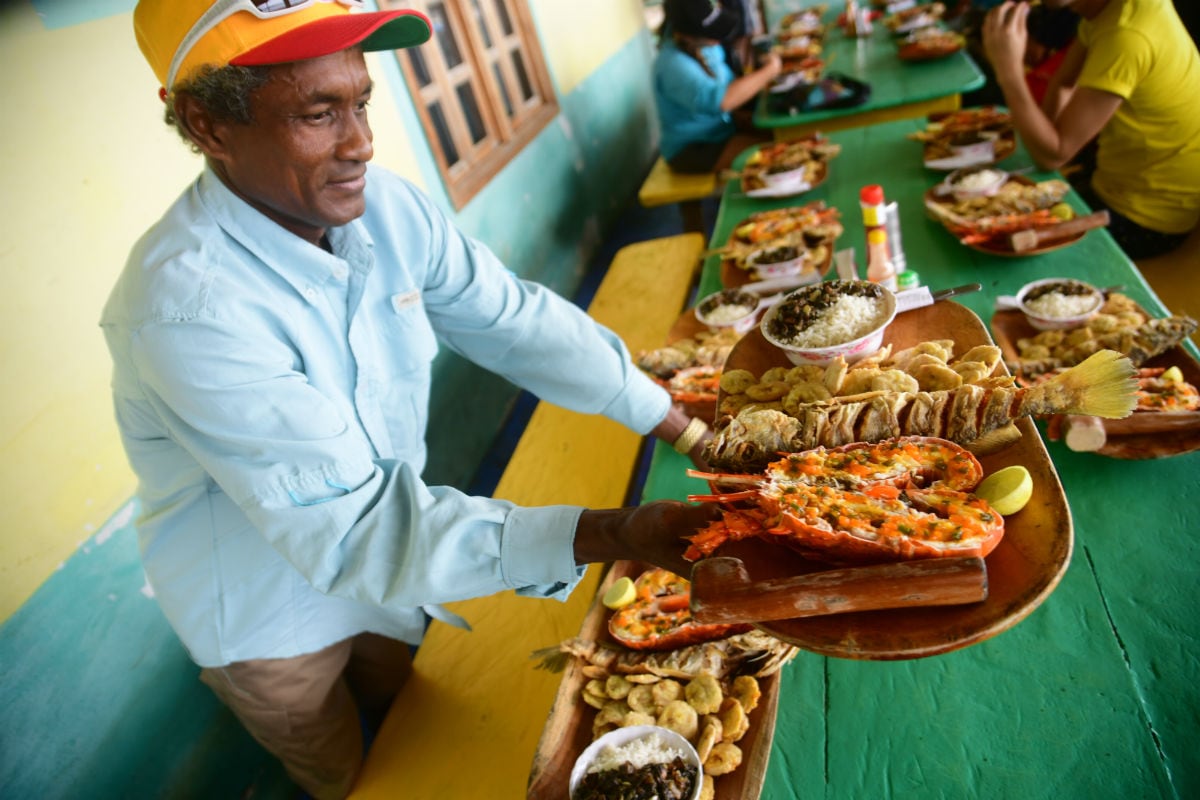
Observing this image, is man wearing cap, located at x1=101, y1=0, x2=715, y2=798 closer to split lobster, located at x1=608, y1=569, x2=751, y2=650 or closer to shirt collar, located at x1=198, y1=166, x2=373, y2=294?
shirt collar, located at x1=198, y1=166, x2=373, y2=294

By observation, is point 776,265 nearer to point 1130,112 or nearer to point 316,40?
point 1130,112

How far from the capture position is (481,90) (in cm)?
545

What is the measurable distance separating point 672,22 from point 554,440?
13.5ft

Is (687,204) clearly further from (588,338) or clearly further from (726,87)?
(588,338)

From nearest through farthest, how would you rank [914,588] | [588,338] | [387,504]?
[914,588], [387,504], [588,338]

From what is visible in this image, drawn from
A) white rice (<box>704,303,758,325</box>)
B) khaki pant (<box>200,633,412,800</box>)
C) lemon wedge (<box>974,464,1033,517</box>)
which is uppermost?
lemon wedge (<box>974,464,1033,517</box>)

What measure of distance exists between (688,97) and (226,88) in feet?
16.5

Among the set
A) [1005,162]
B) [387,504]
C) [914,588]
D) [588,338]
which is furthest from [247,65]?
[1005,162]

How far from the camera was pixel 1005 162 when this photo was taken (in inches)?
152

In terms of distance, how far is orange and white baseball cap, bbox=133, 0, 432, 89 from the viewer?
1.45 meters

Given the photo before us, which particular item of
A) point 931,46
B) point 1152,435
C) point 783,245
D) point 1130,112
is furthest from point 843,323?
point 931,46

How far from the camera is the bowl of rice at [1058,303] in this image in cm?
237

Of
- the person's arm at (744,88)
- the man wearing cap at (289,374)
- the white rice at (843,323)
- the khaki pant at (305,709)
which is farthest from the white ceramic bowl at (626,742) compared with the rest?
the person's arm at (744,88)

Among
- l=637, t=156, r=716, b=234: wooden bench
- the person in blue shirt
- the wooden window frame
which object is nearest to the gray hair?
the wooden window frame
